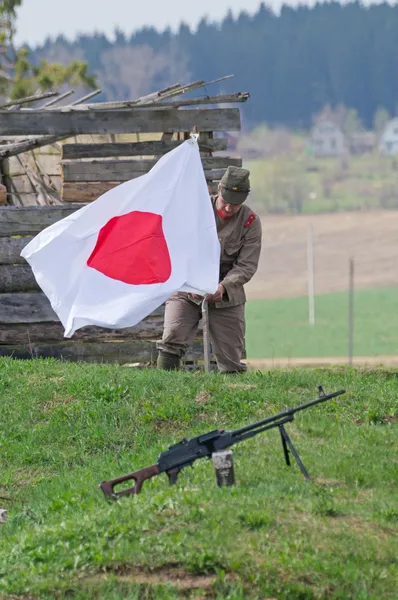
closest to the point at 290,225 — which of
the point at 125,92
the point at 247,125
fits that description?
the point at 125,92

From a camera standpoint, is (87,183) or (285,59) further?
(285,59)

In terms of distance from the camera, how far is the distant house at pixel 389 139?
505 feet

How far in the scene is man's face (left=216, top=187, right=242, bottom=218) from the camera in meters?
11.5

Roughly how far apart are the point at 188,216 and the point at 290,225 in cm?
9754

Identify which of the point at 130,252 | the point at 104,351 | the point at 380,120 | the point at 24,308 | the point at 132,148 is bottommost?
the point at 380,120

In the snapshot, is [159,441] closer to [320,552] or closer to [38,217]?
[320,552]

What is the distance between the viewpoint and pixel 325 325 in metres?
79.1

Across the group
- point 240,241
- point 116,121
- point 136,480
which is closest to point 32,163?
point 116,121

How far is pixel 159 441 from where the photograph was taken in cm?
995

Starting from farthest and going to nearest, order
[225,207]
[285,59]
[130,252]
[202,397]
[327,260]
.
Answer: [285,59] < [327,260] < [225,207] < [202,397] < [130,252]

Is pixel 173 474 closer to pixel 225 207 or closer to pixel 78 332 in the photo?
pixel 225 207

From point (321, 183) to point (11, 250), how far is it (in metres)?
115

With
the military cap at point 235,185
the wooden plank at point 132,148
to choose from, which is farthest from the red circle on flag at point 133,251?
the wooden plank at point 132,148

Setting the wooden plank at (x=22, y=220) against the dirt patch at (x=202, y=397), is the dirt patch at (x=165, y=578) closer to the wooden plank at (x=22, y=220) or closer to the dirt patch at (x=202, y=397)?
the dirt patch at (x=202, y=397)
